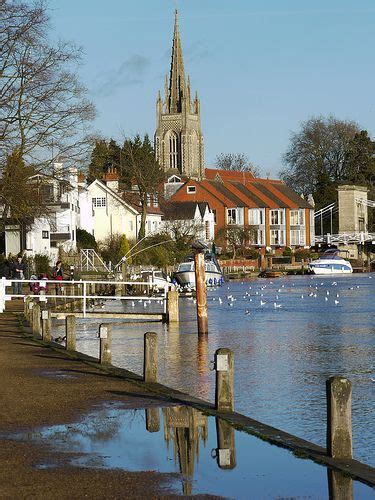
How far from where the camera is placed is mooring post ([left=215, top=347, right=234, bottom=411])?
596 inches

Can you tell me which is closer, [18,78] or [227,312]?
[18,78]

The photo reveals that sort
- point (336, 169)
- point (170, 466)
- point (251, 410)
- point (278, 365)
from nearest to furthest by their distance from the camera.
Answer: point (170, 466) < point (251, 410) < point (278, 365) < point (336, 169)

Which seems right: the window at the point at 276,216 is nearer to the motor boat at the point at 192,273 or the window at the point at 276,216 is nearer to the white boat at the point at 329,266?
the white boat at the point at 329,266

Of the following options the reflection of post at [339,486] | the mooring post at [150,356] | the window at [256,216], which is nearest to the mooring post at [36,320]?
the mooring post at [150,356]

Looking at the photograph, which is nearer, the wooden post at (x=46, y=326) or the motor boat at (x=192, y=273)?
the wooden post at (x=46, y=326)

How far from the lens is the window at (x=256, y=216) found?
143m

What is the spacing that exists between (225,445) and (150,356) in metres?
5.27

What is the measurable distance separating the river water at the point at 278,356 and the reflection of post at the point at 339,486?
2.82 m

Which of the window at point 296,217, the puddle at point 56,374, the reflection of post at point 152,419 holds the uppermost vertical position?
the window at point 296,217

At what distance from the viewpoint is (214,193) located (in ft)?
446

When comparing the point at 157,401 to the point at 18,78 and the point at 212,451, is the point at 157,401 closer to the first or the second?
the point at 212,451

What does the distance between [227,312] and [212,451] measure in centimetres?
4141

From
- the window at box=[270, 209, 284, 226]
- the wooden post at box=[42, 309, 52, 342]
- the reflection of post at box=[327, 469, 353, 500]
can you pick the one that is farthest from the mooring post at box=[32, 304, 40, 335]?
the window at box=[270, 209, 284, 226]

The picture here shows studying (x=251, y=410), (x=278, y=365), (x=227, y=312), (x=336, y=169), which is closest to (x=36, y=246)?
(x=227, y=312)
